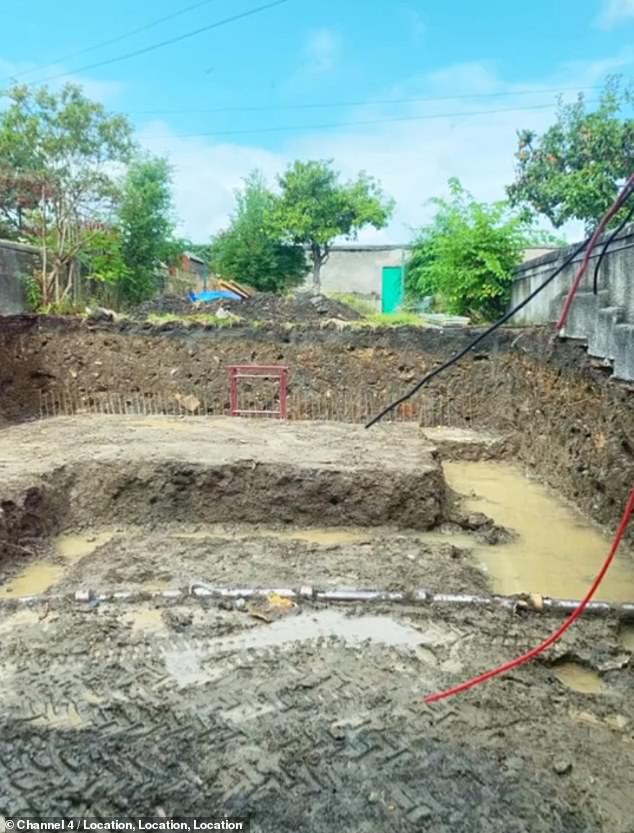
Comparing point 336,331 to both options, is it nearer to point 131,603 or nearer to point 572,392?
point 572,392

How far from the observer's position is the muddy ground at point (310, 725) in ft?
6.53

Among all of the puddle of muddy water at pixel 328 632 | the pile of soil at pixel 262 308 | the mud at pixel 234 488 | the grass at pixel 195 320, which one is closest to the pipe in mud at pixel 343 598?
the puddle of muddy water at pixel 328 632

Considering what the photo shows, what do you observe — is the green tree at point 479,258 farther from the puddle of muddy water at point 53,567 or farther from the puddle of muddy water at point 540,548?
the puddle of muddy water at point 53,567

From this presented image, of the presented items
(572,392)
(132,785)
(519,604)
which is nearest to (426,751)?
(132,785)

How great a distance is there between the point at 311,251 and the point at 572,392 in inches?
430

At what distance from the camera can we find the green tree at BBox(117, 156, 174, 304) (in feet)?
40.6

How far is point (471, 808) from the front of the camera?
77.6 inches

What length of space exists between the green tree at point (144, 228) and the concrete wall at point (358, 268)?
488 cm

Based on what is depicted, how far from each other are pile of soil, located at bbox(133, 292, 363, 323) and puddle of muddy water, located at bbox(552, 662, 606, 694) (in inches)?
341

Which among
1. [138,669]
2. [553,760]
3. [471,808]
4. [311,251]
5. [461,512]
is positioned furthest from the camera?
[311,251]

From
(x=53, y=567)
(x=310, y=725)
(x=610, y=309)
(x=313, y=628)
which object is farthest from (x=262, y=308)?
(x=310, y=725)

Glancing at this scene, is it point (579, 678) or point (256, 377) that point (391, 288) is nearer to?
point (256, 377)

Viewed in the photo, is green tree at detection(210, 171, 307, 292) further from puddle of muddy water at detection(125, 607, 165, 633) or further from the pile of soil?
puddle of muddy water at detection(125, 607, 165, 633)

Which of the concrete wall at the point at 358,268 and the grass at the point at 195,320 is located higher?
the concrete wall at the point at 358,268
